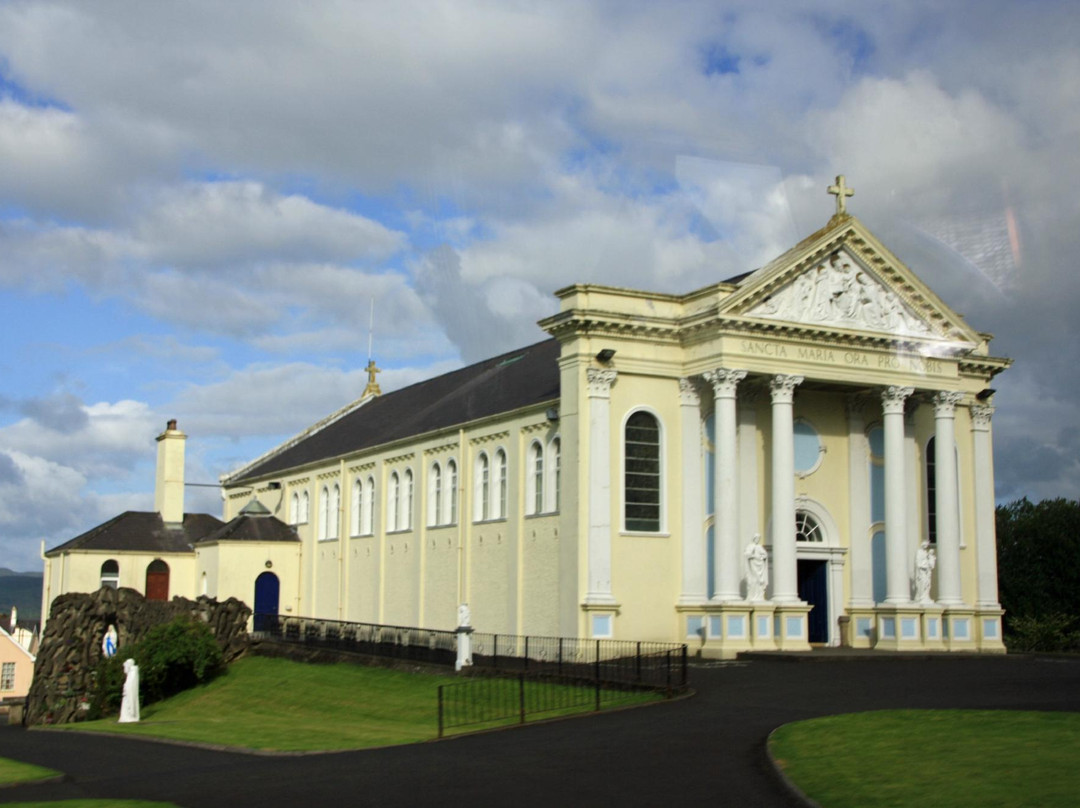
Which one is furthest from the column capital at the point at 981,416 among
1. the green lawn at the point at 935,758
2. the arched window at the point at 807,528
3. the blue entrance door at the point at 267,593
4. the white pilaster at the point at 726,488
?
the blue entrance door at the point at 267,593

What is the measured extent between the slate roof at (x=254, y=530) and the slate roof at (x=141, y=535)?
3.56 m

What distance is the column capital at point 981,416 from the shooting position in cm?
4278

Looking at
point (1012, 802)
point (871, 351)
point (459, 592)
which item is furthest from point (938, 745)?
point (459, 592)

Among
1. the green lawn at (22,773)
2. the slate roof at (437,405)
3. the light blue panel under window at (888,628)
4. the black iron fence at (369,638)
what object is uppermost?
the slate roof at (437,405)

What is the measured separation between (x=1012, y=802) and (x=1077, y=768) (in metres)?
1.98

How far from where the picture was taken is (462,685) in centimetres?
2916

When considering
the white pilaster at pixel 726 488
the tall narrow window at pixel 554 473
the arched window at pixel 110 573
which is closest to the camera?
the white pilaster at pixel 726 488

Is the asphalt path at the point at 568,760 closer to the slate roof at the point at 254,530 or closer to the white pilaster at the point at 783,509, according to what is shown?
the white pilaster at the point at 783,509

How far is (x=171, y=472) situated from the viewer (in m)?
63.2

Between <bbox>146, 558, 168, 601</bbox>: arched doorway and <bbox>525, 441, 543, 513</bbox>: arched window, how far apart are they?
25.1 meters

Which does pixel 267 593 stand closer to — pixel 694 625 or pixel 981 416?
pixel 694 625

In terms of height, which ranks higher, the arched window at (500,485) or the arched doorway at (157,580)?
the arched window at (500,485)

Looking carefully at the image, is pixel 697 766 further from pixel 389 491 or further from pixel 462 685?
pixel 389 491

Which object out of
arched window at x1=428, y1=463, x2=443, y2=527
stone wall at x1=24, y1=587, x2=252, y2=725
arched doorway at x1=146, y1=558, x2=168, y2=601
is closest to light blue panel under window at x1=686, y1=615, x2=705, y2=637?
arched window at x1=428, y1=463, x2=443, y2=527
